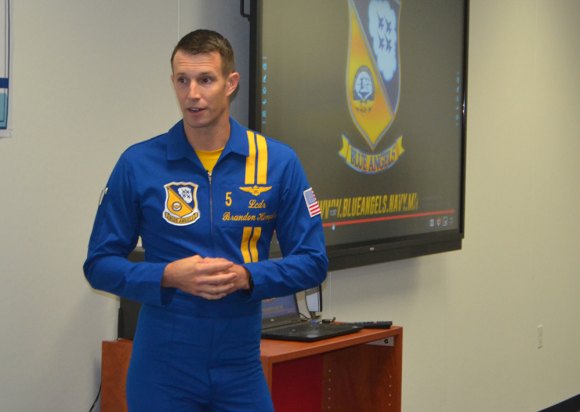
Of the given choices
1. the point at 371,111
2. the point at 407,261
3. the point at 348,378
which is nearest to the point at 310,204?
the point at 348,378

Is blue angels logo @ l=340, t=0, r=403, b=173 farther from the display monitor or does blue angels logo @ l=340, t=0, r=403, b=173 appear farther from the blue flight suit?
the blue flight suit

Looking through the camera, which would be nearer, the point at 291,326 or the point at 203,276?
the point at 203,276

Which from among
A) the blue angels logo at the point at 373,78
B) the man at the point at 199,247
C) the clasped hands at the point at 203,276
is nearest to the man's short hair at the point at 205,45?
the man at the point at 199,247

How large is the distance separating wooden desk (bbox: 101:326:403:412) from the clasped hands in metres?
0.87

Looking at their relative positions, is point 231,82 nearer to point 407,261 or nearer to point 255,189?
point 255,189

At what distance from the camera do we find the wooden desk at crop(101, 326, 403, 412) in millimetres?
3104

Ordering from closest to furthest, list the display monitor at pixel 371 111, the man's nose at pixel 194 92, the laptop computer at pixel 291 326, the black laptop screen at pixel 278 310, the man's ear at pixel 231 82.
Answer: the man's nose at pixel 194 92
the man's ear at pixel 231 82
the laptop computer at pixel 291 326
the black laptop screen at pixel 278 310
the display monitor at pixel 371 111

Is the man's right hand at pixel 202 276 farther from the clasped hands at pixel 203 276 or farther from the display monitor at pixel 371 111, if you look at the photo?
the display monitor at pixel 371 111

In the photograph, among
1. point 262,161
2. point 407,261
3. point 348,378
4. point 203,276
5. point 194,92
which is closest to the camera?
point 203,276

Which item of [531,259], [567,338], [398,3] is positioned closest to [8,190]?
[398,3]

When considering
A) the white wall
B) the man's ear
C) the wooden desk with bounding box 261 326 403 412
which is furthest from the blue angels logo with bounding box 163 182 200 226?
the wooden desk with bounding box 261 326 403 412

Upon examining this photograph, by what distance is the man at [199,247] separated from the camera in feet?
6.51

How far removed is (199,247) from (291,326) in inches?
42.2

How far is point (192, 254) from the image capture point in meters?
2.03
